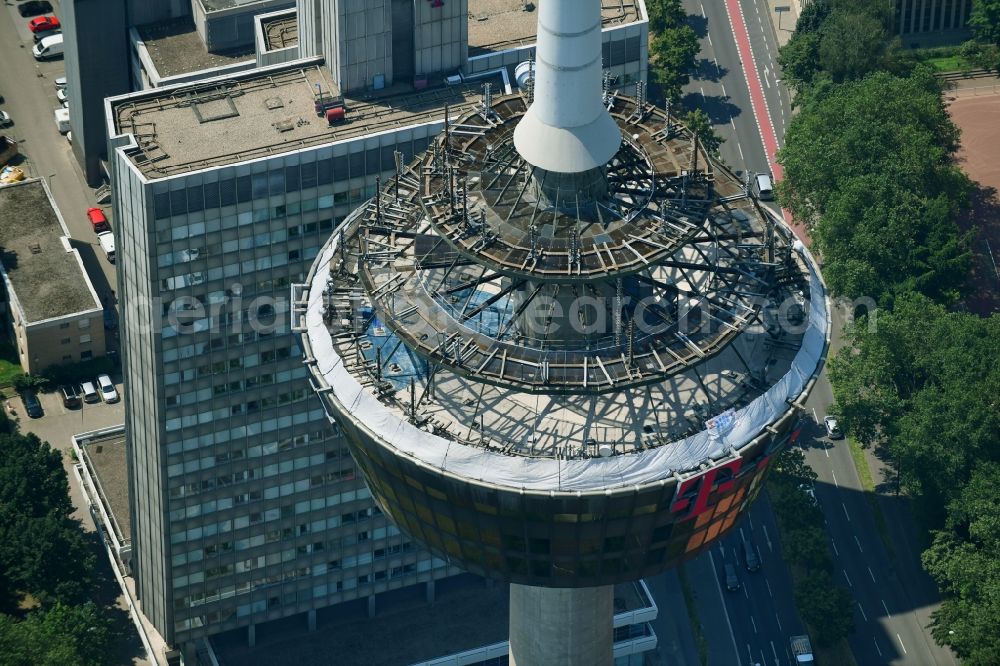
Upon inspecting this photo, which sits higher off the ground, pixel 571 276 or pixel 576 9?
pixel 576 9
